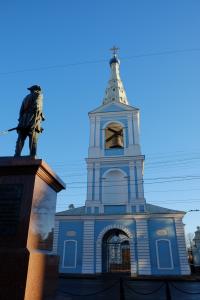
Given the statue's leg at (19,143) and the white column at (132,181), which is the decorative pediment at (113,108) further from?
the statue's leg at (19,143)

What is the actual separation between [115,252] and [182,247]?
9111 mm

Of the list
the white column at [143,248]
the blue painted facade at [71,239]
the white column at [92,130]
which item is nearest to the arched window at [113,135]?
the white column at [92,130]

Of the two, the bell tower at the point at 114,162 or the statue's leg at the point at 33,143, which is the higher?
the bell tower at the point at 114,162

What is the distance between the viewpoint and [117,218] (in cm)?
1967

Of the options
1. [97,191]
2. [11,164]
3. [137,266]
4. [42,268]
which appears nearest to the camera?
[42,268]

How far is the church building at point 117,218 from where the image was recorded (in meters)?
18.2

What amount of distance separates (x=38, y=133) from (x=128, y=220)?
51.0 feet

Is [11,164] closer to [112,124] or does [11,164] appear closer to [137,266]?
[137,266]

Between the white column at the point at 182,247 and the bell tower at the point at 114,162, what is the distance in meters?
2.91

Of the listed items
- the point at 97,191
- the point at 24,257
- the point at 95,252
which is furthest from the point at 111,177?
the point at 24,257

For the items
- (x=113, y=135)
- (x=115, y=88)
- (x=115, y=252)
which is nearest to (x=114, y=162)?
(x=113, y=135)

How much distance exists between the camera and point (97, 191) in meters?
21.1

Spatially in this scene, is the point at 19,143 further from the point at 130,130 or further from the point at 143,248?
the point at 130,130

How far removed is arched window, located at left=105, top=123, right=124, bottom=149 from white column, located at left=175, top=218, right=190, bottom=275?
28.1 ft
